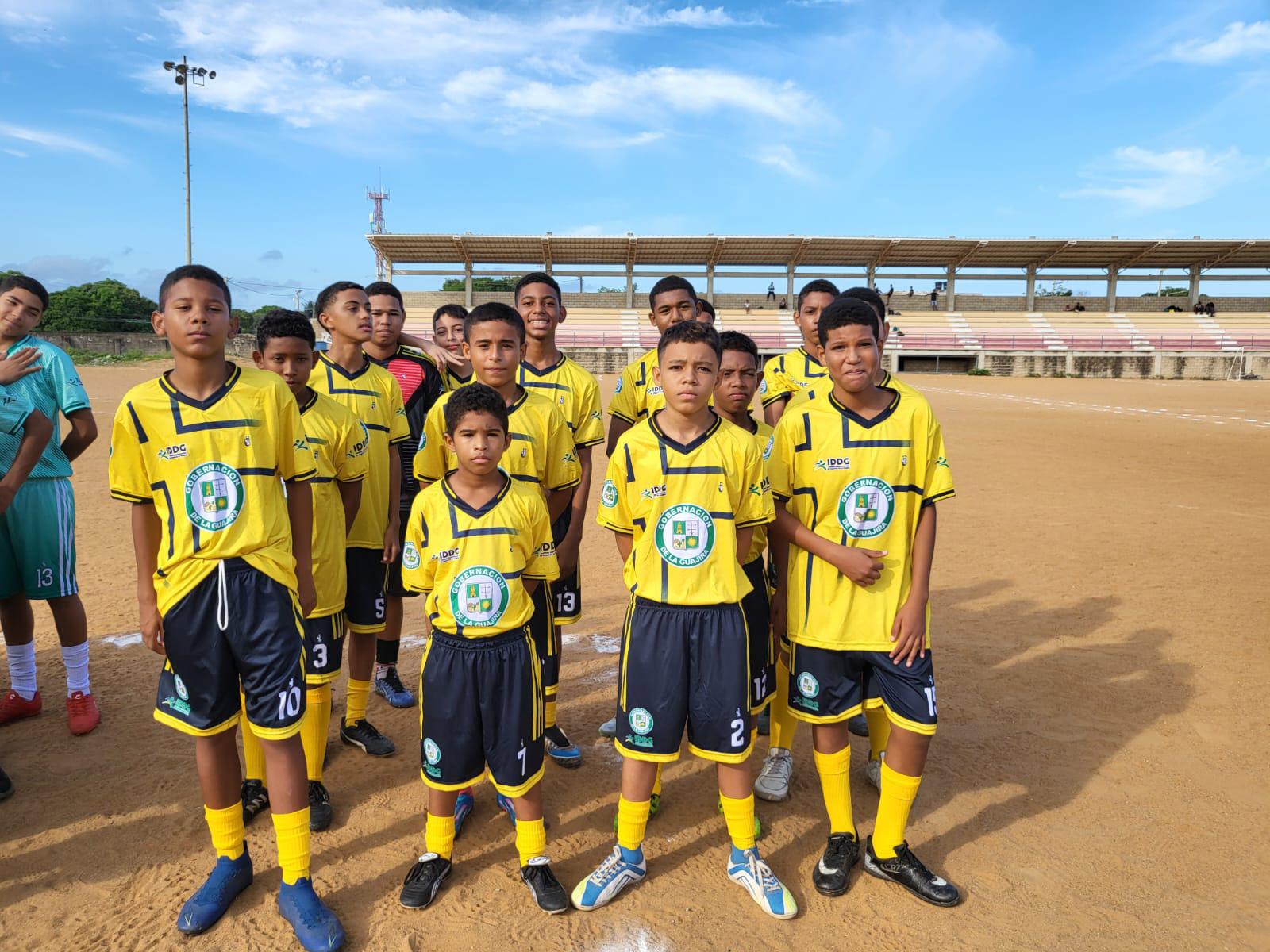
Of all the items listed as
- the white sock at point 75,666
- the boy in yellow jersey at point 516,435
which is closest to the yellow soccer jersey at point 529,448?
the boy in yellow jersey at point 516,435

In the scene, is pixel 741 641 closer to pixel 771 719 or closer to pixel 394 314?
pixel 771 719

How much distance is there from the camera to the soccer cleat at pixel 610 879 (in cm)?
281

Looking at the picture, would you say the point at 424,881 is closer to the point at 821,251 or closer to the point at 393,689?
the point at 393,689

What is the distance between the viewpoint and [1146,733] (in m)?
4.21

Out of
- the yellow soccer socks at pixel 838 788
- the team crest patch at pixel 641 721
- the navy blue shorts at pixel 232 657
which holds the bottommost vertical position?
the yellow soccer socks at pixel 838 788

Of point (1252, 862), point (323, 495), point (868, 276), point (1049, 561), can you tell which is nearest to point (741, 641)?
point (323, 495)

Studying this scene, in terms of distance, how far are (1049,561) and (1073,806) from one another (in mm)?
4521

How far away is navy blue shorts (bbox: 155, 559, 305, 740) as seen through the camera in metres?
2.65

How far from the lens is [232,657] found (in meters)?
2.74

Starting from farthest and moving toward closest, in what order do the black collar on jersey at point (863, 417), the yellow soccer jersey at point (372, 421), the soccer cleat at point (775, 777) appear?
the yellow soccer jersey at point (372, 421) → the soccer cleat at point (775, 777) → the black collar on jersey at point (863, 417)

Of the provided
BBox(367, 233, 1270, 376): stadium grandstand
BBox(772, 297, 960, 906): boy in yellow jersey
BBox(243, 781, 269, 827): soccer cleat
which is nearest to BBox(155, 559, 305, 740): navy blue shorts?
BBox(243, 781, 269, 827): soccer cleat

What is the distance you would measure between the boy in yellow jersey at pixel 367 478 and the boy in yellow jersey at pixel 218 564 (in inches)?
40.4

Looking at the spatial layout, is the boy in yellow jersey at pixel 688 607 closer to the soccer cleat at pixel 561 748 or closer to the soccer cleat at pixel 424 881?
the soccer cleat at pixel 424 881

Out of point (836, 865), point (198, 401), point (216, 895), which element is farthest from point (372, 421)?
point (836, 865)
